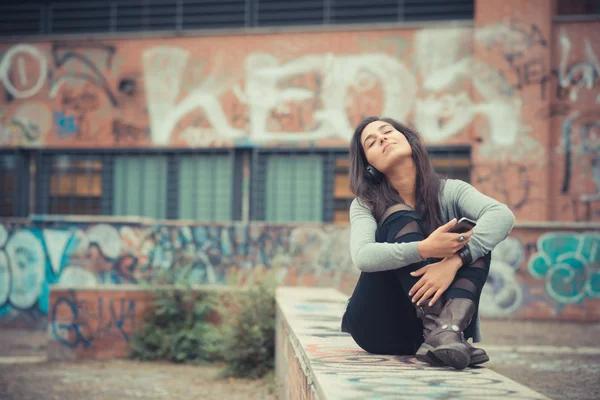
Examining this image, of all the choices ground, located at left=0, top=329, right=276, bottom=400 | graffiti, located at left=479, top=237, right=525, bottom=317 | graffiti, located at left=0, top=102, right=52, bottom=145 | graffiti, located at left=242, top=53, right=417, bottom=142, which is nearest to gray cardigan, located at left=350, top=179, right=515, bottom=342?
ground, located at left=0, top=329, right=276, bottom=400

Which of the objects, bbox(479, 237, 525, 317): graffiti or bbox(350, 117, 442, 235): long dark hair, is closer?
bbox(350, 117, 442, 235): long dark hair

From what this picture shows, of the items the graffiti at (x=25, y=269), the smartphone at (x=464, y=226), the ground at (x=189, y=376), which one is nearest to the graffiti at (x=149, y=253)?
the graffiti at (x=25, y=269)

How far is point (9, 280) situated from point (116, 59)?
4.38m

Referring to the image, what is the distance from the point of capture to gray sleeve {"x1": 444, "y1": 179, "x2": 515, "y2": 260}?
9.16 ft

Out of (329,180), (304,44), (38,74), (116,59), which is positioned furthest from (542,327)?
(38,74)

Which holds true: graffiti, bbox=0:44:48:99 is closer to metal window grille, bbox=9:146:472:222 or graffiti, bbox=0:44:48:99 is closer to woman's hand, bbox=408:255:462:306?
metal window grille, bbox=9:146:472:222

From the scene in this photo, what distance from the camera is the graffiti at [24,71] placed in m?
12.5

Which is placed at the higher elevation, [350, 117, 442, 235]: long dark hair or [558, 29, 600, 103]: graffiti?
[558, 29, 600, 103]: graffiti

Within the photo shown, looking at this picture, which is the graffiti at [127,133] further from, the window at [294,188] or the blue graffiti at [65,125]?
the window at [294,188]

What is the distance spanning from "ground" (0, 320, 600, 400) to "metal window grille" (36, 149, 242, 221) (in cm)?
501

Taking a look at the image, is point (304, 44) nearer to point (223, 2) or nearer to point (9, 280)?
point (223, 2)

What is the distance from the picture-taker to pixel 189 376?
5660 millimetres

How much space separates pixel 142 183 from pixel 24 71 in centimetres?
302

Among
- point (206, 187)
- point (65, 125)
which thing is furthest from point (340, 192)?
point (65, 125)
